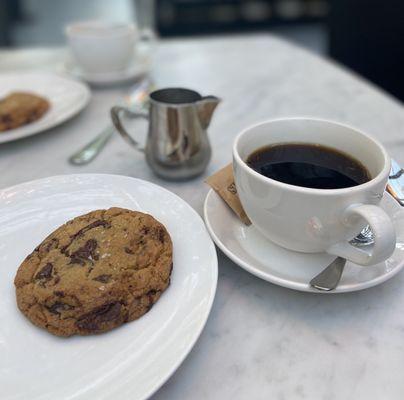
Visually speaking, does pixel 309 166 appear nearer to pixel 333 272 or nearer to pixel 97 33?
pixel 333 272

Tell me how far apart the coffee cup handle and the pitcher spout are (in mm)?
328

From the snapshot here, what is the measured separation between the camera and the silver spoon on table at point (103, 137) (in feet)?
2.77

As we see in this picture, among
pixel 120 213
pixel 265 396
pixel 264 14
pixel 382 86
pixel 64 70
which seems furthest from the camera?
pixel 264 14

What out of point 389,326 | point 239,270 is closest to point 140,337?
point 239,270

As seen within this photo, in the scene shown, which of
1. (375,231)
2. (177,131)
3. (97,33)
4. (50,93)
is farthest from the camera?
(97,33)

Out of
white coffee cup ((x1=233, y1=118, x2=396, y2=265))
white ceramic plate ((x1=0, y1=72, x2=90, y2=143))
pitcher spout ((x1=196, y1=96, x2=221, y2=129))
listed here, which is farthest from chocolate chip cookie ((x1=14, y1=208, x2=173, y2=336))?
white ceramic plate ((x1=0, y1=72, x2=90, y2=143))

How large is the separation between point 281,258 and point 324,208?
0.35 feet

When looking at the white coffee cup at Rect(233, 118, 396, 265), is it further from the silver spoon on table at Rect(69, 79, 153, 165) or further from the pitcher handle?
the silver spoon on table at Rect(69, 79, 153, 165)

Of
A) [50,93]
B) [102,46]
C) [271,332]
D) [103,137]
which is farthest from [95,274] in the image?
[102,46]

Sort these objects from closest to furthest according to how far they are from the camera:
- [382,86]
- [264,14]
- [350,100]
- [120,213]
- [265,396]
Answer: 1. [265,396]
2. [120,213]
3. [350,100]
4. [382,86]
5. [264,14]

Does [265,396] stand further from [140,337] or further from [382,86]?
[382,86]

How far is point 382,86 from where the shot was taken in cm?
187

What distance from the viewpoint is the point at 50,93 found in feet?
3.47

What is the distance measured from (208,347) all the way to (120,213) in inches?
8.1
